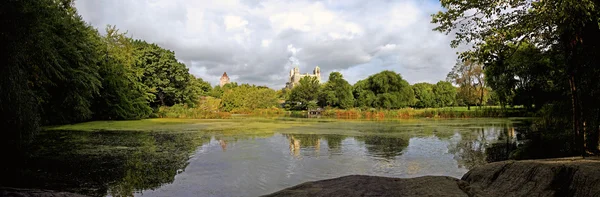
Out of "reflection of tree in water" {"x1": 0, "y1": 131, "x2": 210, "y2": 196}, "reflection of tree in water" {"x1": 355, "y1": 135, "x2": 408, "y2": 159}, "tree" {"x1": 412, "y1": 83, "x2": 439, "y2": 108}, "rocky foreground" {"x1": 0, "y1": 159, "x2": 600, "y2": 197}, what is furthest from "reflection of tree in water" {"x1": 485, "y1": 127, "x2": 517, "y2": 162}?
"tree" {"x1": 412, "y1": 83, "x2": 439, "y2": 108}

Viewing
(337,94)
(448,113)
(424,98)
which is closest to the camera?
(448,113)

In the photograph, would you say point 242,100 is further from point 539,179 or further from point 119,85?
point 539,179

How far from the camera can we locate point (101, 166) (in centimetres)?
847

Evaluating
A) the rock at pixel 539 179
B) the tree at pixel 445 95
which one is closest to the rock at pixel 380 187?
the rock at pixel 539 179

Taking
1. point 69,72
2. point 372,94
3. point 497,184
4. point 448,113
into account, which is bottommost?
point 497,184

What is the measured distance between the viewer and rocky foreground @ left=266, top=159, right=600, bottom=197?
249 cm

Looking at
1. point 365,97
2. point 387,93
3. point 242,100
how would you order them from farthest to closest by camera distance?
point 242,100 < point 365,97 < point 387,93

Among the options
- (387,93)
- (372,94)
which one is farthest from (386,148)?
(372,94)

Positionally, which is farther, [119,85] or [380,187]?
[119,85]

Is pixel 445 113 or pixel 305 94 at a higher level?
pixel 305 94

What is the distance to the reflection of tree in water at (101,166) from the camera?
6.41m

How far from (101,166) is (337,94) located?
54.6 meters

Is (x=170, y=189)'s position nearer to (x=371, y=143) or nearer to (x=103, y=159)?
(x=103, y=159)

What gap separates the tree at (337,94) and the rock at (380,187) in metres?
57.4
